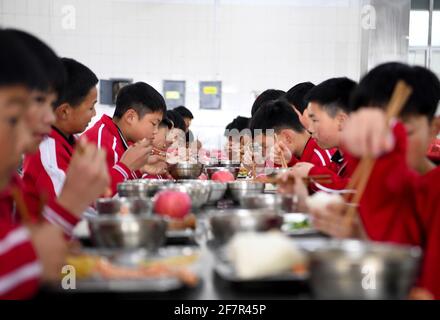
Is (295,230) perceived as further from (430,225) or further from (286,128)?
(286,128)

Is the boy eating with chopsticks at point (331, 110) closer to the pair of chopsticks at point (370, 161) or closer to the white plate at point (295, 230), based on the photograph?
the white plate at point (295, 230)

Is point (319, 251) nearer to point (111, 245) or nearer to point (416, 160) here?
point (111, 245)

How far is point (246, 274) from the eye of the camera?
100cm

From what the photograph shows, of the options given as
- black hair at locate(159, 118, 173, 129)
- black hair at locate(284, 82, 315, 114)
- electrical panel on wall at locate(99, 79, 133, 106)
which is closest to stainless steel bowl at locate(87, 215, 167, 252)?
black hair at locate(284, 82, 315, 114)

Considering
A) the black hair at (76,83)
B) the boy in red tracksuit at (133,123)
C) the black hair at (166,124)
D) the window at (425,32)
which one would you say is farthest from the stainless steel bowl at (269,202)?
the window at (425,32)

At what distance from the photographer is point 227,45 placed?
823cm

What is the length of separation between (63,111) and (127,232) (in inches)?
74.2

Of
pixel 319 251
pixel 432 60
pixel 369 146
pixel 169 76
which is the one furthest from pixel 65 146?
pixel 432 60

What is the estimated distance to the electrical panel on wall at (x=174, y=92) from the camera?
8.15 meters

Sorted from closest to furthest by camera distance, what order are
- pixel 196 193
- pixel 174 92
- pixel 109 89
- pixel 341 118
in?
pixel 196 193 → pixel 341 118 → pixel 109 89 → pixel 174 92

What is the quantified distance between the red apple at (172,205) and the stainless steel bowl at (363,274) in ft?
3.01

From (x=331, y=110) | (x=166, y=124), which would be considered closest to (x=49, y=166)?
(x=331, y=110)

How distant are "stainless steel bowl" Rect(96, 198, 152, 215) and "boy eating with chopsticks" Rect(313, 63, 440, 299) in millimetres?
583
